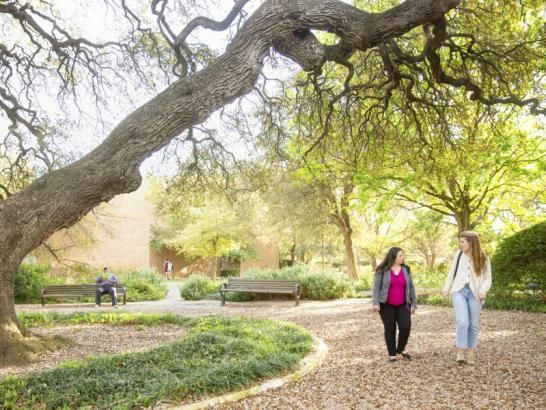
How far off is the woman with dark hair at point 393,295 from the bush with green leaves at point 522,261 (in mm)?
7314

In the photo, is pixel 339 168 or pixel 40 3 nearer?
pixel 40 3

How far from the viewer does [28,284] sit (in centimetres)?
1827

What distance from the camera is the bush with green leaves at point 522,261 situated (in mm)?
12078

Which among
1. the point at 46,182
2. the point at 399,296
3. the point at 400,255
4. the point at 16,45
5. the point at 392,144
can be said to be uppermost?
the point at 16,45

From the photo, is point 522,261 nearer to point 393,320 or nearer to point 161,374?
point 393,320

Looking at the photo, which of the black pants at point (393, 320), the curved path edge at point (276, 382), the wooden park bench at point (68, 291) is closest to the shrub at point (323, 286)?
the wooden park bench at point (68, 291)

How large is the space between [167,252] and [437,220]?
84.0 feet

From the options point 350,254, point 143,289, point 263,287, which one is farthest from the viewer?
point 350,254

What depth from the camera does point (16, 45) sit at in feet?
36.0

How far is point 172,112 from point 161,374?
10.7 feet

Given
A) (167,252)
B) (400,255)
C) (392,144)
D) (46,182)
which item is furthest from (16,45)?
(167,252)

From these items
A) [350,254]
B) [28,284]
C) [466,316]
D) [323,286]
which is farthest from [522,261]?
[28,284]

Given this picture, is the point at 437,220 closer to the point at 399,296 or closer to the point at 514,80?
the point at 514,80

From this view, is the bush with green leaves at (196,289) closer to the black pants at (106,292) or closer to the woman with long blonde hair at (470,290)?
the black pants at (106,292)
